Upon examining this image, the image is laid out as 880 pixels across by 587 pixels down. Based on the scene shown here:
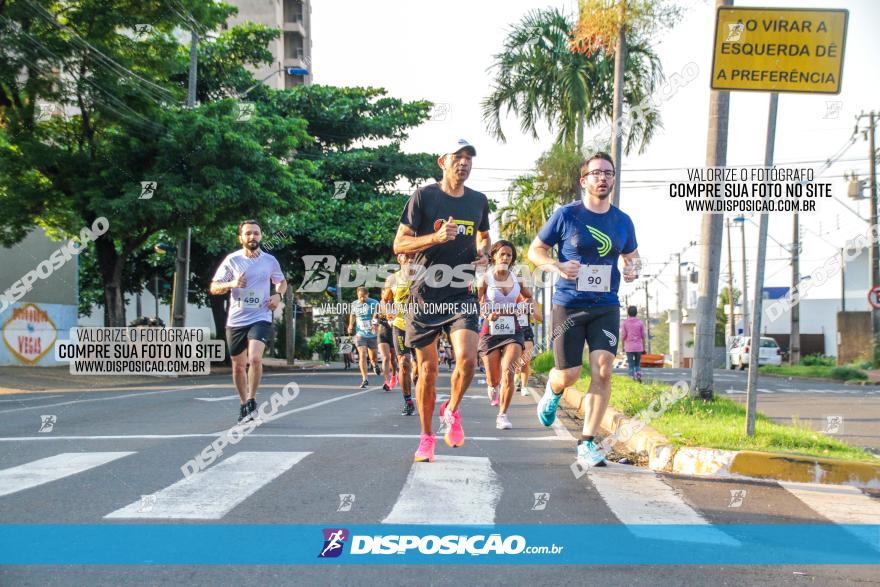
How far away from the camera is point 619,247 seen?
263 inches

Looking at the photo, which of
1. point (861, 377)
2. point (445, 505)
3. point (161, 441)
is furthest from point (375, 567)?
point (861, 377)

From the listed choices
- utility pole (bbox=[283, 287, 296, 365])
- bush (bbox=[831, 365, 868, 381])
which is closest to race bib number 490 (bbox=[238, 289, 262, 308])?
bush (bbox=[831, 365, 868, 381])

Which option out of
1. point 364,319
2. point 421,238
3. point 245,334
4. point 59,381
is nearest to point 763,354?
point 364,319

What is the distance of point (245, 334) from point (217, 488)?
430 cm

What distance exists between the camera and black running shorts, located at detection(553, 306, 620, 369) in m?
6.56

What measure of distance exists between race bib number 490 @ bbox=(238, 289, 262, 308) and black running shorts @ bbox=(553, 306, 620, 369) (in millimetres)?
4084

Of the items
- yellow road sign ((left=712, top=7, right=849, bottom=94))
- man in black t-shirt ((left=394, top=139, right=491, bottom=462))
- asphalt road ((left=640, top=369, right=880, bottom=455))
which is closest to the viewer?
man in black t-shirt ((left=394, top=139, right=491, bottom=462))

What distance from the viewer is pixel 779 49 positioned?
7.45 metres

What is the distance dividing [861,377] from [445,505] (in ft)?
84.2

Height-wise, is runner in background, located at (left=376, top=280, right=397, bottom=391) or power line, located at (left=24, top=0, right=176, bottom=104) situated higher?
power line, located at (left=24, top=0, right=176, bottom=104)

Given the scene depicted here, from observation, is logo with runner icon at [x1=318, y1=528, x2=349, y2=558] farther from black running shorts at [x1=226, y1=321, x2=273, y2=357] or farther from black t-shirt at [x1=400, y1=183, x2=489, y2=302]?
black running shorts at [x1=226, y1=321, x2=273, y2=357]

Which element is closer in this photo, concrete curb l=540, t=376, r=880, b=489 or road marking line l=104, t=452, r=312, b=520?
road marking line l=104, t=452, r=312, b=520

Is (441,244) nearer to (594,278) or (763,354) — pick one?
(594,278)

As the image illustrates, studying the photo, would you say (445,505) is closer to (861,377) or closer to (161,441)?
(161,441)
